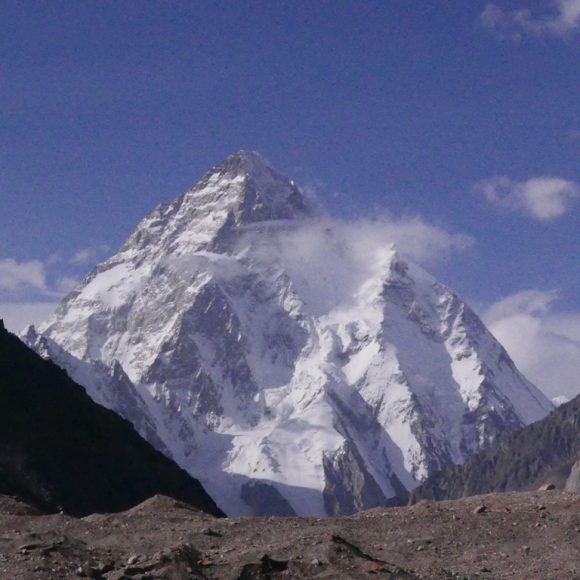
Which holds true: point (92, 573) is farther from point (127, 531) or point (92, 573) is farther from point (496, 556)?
point (496, 556)

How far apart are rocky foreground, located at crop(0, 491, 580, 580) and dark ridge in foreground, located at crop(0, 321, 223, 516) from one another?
122 feet

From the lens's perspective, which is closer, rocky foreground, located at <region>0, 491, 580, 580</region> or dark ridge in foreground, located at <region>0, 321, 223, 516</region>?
rocky foreground, located at <region>0, 491, 580, 580</region>

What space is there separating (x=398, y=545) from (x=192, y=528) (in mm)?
5046

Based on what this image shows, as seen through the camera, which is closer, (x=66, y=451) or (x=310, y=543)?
(x=310, y=543)

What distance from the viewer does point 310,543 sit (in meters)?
27.9

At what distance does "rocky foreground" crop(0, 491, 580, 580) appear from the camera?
25984mm

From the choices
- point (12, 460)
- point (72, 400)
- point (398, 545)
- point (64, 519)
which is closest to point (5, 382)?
point (72, 400)

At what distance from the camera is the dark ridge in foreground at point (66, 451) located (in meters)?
73.4

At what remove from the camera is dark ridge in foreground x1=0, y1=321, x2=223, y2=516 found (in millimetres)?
73438

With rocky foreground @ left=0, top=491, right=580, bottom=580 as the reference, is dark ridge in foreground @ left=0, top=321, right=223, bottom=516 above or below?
above

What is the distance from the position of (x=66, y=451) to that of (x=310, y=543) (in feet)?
170

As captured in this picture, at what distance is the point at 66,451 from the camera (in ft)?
255

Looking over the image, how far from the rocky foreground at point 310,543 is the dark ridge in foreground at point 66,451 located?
37.3 m

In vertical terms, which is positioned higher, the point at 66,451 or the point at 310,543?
the point at 66,451
